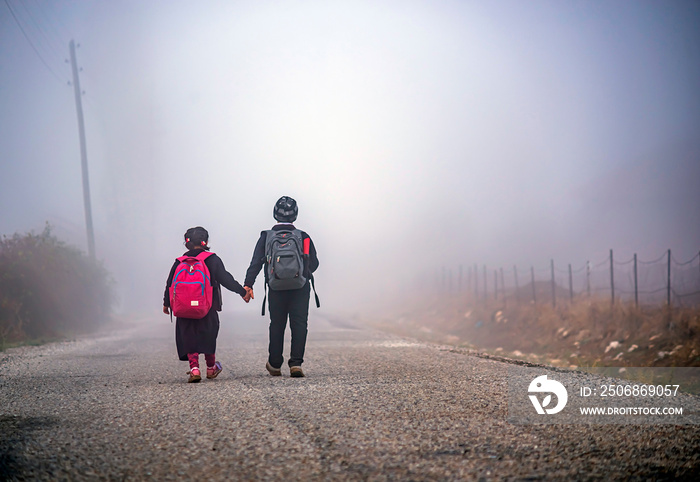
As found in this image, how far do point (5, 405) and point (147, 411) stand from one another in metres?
1.81

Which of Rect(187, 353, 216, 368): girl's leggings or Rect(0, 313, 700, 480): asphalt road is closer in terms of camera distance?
Rect(0, 313, 700, 480): asphalt road

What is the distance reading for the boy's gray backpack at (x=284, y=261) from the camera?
8156 mm

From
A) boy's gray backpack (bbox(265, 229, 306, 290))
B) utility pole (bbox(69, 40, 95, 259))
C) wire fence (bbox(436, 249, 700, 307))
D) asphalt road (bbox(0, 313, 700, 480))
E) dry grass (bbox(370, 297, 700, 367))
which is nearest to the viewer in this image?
asphalt road (bbox(0, 313, 700, 480))

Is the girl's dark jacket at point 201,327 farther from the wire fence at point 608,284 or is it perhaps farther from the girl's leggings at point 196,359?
the wire fence at point 608,284

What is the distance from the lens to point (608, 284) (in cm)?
4697

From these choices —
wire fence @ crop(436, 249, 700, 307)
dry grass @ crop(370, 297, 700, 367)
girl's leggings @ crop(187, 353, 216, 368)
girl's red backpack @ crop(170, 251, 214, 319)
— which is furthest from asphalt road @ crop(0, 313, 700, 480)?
wire fence @ crop(436, 249, 700, 307)

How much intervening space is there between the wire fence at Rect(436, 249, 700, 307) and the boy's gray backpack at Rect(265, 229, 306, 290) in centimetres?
1218

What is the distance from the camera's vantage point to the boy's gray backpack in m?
8.16

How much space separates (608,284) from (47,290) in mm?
36852

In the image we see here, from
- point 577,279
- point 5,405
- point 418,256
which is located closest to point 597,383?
point 5,405

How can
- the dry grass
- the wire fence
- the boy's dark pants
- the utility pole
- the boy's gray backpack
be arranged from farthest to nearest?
1. the utility pole
2. the wire fence
3. the dry grass
4. the boy's dark pants
5. the boy's gray backpack

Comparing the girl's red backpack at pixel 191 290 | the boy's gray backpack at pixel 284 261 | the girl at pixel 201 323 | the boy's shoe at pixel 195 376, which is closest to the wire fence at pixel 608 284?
the boy's gray backpack at pixel 284 261

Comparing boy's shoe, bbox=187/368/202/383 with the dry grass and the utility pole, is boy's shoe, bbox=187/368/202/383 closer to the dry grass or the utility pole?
the dry grass

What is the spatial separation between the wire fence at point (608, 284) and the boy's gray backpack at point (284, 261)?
12.2m
